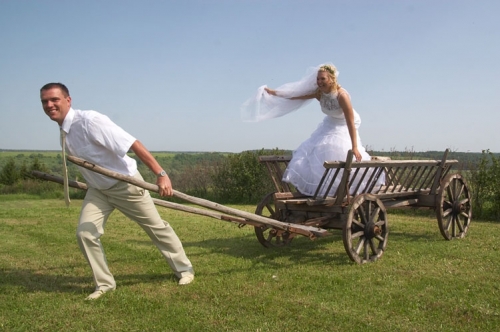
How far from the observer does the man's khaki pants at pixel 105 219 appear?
452 cm

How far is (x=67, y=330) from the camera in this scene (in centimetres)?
377

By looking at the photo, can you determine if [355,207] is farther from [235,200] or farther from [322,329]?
[235,200]

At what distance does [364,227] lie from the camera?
582 centimetres

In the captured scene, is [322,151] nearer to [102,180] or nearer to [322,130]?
[322,130]

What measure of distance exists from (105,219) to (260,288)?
5.74ft

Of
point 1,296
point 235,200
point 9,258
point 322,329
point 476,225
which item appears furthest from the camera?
point 235,200

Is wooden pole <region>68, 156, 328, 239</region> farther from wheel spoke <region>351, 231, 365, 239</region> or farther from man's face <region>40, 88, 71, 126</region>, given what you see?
man's face <region>40, 88, 71, 126</region>

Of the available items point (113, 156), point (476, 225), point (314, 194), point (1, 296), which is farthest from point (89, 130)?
point (476, 225)

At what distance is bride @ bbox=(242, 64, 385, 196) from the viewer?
6.02 m

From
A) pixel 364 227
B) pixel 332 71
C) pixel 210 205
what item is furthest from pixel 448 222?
pixel 210 205

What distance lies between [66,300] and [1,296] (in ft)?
2.60

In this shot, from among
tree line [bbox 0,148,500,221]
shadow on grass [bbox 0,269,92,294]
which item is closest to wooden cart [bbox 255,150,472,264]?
shadow on grass [bbox 0,269,92,294]

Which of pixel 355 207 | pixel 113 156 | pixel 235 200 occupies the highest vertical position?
pixel 113 156

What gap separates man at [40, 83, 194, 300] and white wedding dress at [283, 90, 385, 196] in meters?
1.94
